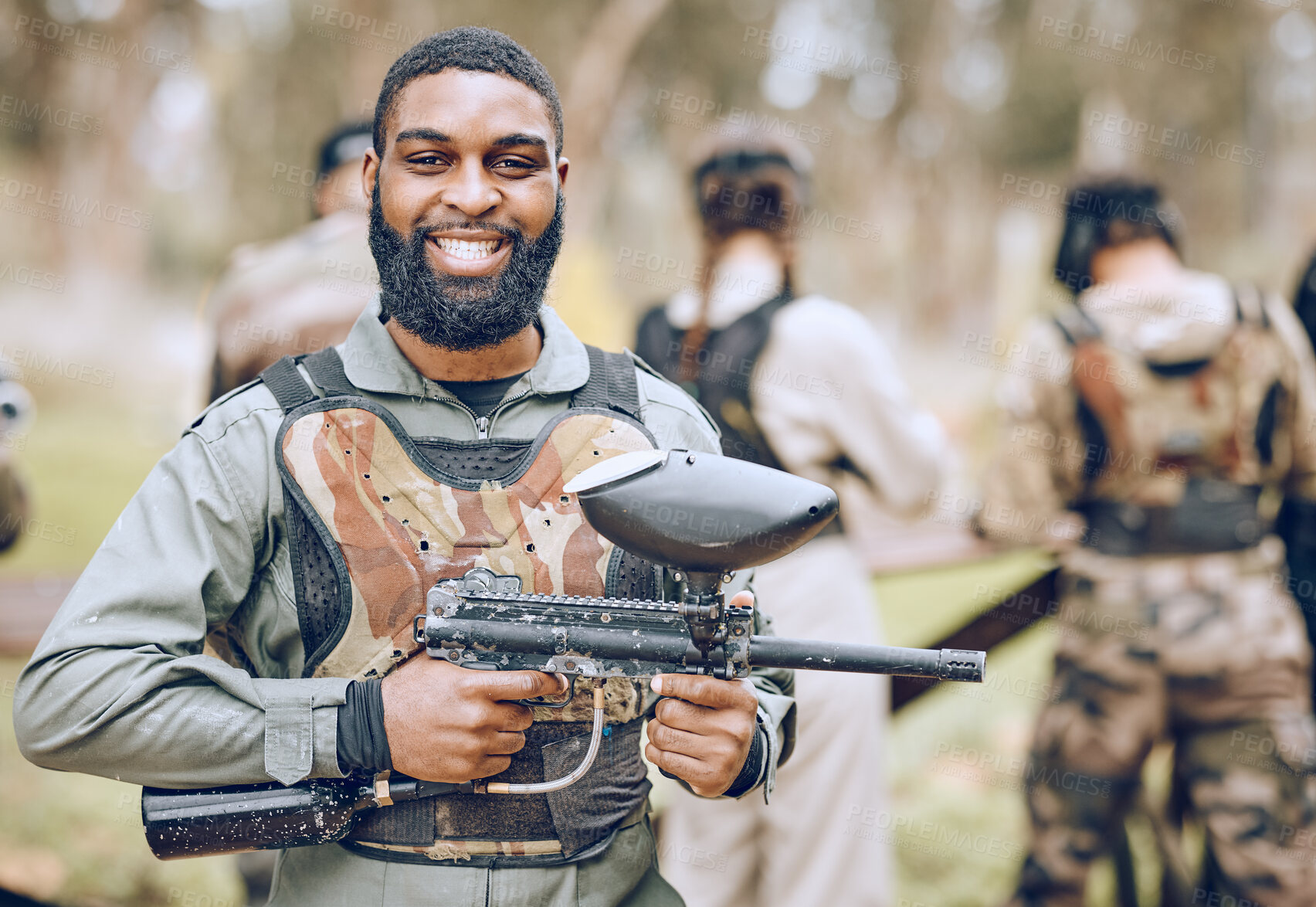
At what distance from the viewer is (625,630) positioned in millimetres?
1484

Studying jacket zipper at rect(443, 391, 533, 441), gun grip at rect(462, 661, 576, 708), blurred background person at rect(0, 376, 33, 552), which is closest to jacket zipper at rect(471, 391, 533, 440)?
jacket zipper at rect(443, 391, 533, 441)

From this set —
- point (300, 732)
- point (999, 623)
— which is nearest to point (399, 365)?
point (300, 732)

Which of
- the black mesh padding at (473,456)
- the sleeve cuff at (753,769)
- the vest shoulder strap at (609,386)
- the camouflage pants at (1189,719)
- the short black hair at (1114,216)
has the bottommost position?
the camouflage pants at (1189,719)

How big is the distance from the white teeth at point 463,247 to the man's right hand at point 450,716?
0.65m

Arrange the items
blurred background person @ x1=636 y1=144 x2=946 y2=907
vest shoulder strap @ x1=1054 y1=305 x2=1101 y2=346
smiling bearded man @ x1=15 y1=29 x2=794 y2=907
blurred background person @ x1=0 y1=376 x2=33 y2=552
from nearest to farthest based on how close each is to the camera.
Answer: smiling bearded man @ x1=15 y1=29 x2=794 y2=907 → blurred background person @ x1=0 y1=376 x2=33 y2=552 → blurred background person @ x1=636 y1=144 x2=946 y2=907 → vest shoulder strap @ x1=1054 y1=305 x2=1101 y2=346

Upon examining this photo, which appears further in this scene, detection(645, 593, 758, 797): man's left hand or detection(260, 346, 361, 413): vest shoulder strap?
detection(260, 346, 361, 413): vest shoulder strap

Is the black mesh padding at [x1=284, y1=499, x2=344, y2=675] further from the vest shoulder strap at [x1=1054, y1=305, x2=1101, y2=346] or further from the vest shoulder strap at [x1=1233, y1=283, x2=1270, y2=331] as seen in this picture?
the vest shoulder strap at [x1=1233, y1=283, x2=1270, y2=331]

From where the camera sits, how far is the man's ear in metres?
1.80

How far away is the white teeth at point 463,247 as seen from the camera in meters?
1.71

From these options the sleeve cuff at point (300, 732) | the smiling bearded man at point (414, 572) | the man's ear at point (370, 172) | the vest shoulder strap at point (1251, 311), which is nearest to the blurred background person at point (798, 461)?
the vest shoulder strap at point (1251, 311)

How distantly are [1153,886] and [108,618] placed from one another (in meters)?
4.13

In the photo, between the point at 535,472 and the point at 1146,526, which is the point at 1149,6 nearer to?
the point at 1146,526

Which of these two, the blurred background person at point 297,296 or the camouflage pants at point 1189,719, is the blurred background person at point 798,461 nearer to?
the camouflage pants at point 1189,719

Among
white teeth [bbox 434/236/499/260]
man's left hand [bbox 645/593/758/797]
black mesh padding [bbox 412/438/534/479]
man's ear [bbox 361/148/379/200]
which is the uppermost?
man's ear [bbox 361/148/379/200]
